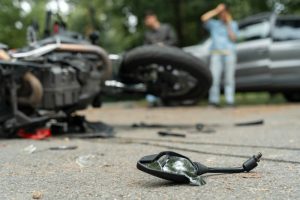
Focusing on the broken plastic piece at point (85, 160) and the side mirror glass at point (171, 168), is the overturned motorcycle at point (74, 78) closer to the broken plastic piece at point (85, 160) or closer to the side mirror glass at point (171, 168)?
the broken plastic piece at point (85, 160)

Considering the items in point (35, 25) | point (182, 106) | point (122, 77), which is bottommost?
point (182, 106)

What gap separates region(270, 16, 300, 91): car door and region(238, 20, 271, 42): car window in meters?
0.17

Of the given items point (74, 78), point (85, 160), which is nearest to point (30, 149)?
point (85, 160)

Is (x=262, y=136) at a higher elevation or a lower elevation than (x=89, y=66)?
lower

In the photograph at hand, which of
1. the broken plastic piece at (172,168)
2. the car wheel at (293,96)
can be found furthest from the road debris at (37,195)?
the car wheel at (293,96)

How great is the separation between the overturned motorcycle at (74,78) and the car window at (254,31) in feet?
16.0

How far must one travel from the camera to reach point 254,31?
36.6 feet

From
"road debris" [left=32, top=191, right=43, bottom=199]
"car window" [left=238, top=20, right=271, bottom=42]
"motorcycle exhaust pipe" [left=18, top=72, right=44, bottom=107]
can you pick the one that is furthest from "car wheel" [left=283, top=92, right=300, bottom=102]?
"road debris" [left=32, top=191, right=43, bottom=199]

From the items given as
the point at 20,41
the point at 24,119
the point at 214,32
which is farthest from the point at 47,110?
the point at 20,41

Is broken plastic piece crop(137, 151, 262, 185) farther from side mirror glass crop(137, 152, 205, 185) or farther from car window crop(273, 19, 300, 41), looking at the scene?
car window crop(273, 19, 300, 41)

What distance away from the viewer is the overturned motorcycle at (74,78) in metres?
5.32

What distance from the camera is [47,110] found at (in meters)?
5.64

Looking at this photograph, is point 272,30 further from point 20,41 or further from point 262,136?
point 20,41

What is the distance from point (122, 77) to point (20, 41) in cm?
1150
